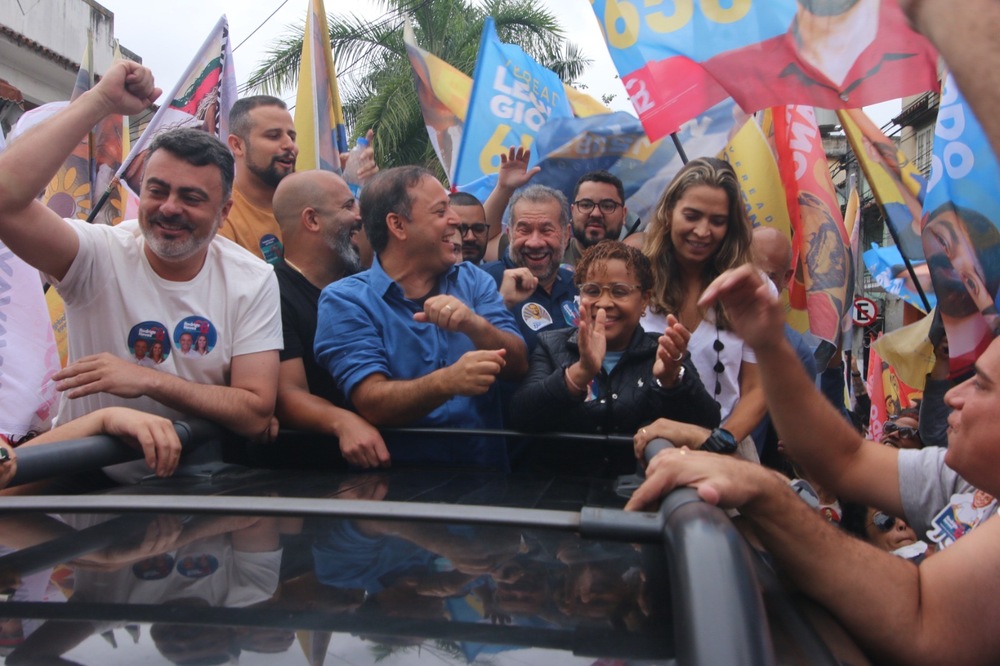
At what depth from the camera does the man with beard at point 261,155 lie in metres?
4.41

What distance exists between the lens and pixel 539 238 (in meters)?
3.97

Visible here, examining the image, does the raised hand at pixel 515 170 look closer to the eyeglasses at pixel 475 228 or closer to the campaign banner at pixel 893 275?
the eyeglasses at pixel 475 228

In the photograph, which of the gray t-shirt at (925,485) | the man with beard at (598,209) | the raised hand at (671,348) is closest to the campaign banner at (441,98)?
the man with beard at (598,209)

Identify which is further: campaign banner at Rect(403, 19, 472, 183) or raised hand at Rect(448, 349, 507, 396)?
campaign banner at Rect(403, 19, 472, 183)

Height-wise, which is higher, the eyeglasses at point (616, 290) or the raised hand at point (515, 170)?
the raised hand at point (515, 170)

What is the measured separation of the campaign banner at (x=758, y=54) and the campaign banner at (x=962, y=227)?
0.45m

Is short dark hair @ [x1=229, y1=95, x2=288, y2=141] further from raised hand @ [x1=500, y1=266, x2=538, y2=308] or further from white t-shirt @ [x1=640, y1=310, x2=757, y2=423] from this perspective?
white t-shirt @ [x1=640, y1=310, x2=757, y2=423]

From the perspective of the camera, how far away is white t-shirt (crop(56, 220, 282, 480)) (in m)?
2.63

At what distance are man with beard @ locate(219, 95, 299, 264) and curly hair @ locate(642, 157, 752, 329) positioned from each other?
2.02 meters

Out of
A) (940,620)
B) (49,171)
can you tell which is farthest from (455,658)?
(49,171)

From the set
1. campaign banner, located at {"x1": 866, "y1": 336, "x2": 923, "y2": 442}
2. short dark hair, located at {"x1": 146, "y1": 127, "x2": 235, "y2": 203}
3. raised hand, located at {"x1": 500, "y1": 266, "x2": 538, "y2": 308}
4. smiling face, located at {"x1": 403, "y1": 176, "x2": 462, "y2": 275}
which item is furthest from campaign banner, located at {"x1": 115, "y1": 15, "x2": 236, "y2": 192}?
campaign banner, located at {"x1": 866, "y1": 336, "x2": 923, "y2": 442}

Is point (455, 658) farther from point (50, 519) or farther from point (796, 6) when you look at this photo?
point (796, 6)

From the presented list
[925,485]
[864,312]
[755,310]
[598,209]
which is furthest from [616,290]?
[864,312]

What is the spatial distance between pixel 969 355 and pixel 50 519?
2.98 metres
